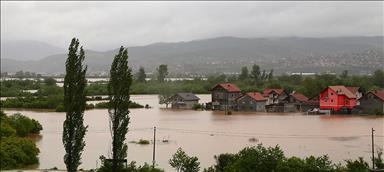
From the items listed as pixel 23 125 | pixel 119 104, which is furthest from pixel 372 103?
pixel 119 104

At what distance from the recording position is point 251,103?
153 feet

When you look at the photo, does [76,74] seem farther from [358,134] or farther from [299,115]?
[299,115]

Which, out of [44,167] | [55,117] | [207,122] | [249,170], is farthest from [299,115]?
[249,170]

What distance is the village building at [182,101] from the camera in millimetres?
49781

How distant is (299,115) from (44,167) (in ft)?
87.3

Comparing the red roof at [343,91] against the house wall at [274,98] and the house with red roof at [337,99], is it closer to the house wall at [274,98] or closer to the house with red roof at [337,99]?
the house with red roof at [337,99]

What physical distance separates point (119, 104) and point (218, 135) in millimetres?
14149

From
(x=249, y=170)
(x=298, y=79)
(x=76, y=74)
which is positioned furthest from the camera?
(x=298, y=79)

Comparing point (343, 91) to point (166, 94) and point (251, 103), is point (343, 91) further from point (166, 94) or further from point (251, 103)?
point (166, 94)

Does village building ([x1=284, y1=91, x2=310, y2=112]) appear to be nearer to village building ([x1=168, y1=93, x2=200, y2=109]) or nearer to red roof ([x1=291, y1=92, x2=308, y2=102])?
red roof ([x1=291, y1=92, x2=308, y2=102])

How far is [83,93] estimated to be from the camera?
615 inches

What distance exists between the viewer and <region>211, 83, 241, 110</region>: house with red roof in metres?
47.6

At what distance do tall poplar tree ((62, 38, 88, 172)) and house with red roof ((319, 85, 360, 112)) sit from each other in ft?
102

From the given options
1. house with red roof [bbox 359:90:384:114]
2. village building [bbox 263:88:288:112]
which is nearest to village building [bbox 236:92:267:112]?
village building [bbox 263:88:288:112]
